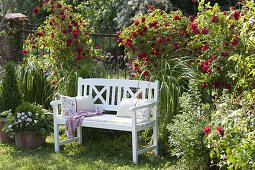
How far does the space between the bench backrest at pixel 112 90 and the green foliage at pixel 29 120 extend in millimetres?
581

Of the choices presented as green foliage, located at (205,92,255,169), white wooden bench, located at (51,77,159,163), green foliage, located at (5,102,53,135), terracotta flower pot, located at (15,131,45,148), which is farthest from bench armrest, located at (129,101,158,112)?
terracotta flower pot, located at (15,131,45,148)

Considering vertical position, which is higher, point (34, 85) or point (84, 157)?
point (34, 85)

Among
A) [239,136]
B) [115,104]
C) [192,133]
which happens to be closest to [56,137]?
[115,104]

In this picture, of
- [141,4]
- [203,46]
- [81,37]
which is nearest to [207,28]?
[203,46]

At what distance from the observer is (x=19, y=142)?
673cm

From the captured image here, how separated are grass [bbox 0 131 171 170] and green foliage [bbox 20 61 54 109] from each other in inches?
41.3

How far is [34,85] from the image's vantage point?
26.1ft

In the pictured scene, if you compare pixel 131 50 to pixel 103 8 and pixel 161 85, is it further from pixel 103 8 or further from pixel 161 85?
pixel 103 8

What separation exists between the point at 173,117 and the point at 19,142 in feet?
7.01

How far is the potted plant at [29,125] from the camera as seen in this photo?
21.7 feet

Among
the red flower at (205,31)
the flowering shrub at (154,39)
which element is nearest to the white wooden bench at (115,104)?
the flowering shrub at (154,39)

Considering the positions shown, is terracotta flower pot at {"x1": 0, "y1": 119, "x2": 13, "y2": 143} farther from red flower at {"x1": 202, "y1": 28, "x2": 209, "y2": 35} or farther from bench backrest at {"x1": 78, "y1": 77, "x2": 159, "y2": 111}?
red flower at {"x1": 202, "y1": 28, "x2": 209, "y2": 35}

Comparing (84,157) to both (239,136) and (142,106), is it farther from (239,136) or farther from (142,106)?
(239,136)

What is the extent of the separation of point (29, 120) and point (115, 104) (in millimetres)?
1194
